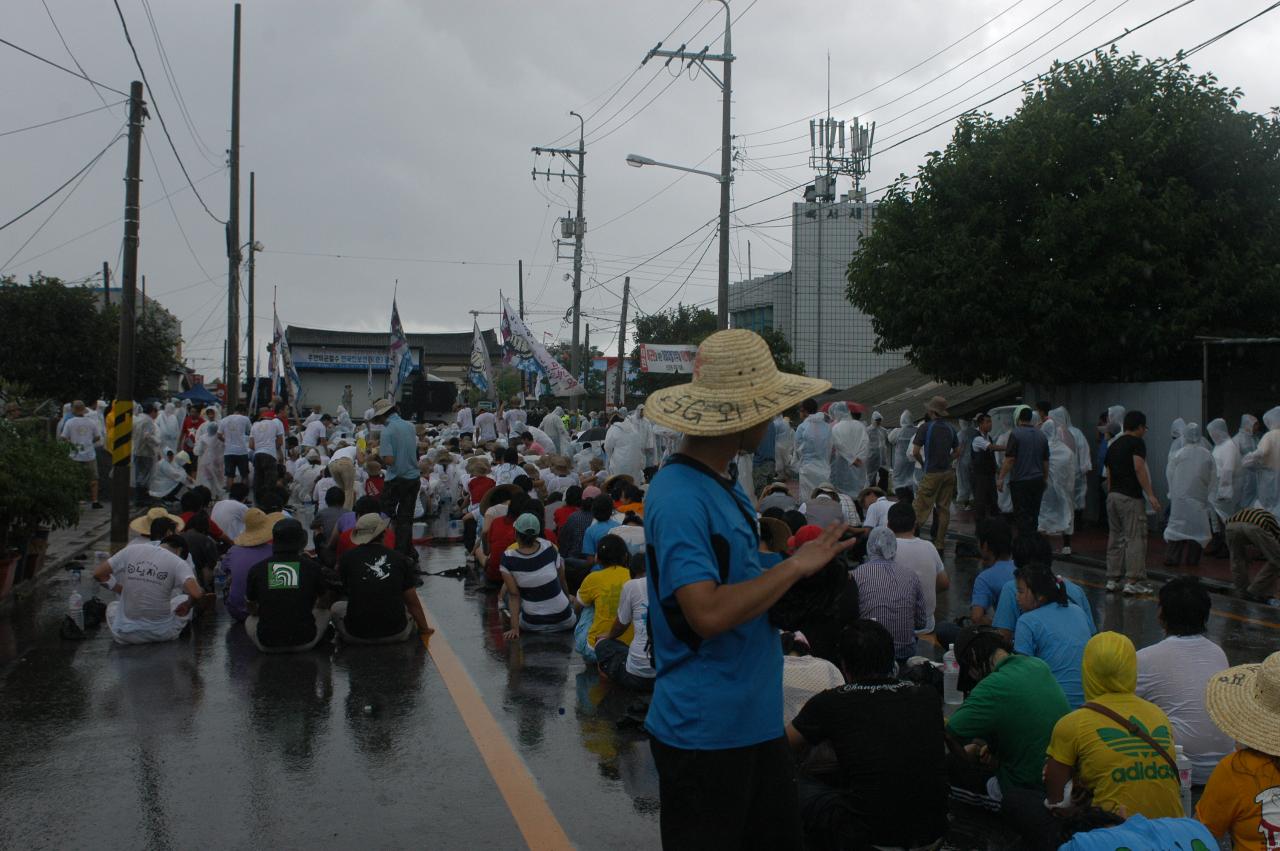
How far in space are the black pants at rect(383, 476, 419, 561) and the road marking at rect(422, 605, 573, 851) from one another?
4220 mm

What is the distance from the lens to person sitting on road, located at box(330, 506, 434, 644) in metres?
8.84

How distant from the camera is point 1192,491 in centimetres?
1372

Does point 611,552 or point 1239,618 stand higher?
point 611,552

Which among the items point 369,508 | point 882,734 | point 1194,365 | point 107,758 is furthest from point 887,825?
point 1194,365

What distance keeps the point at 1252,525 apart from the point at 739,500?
1028 centimetres

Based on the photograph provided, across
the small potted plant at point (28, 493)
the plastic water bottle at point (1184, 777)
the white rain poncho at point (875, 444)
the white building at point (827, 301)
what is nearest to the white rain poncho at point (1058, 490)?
the white rain poncho at point (875, 444)

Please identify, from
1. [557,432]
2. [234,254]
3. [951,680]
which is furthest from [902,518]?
[234,254]

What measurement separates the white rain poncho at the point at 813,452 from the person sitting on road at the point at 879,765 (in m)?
12.1

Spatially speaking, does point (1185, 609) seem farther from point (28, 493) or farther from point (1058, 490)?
point (1058, 490)

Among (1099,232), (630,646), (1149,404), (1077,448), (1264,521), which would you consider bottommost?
(630,646)

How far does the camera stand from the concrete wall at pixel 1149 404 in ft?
53.6

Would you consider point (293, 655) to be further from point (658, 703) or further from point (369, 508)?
point (658, 703)

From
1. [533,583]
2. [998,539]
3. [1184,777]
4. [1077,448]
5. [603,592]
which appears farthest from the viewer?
[1077,448]

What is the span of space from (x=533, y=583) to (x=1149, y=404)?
37.6ft
